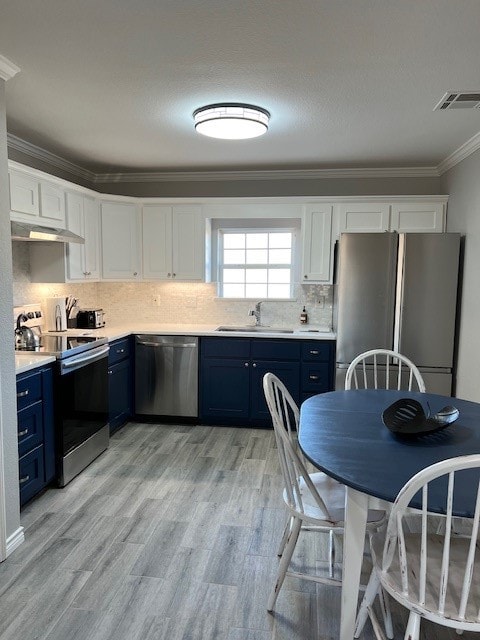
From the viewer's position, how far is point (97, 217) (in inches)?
168

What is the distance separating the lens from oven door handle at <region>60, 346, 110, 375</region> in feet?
9.83

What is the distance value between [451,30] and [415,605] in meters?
2.15

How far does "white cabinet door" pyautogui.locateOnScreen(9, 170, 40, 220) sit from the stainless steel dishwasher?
151 cm

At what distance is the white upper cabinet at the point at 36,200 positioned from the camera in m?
3.05

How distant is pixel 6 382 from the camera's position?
234cm

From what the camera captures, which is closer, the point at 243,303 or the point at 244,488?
the point at 244,488

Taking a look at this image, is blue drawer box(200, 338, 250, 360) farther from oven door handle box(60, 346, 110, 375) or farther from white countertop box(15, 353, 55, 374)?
white countertop box(15, 353, 55, 374)

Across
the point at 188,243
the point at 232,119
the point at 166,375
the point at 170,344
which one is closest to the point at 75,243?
the point at 188,243

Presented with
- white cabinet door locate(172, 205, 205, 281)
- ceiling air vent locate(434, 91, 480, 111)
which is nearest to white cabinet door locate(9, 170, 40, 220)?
white cabinet door locate(172, 205, 205, 281)

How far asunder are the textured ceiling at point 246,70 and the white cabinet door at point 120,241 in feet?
2.42

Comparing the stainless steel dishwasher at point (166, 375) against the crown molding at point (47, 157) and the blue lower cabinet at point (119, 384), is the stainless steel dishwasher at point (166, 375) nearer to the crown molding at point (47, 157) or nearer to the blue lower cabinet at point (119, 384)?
the blue lower cabinet at point (119, 384)

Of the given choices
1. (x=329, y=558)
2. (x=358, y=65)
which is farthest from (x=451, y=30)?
(x=329, y=558)

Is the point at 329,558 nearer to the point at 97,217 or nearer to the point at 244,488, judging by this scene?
the point at 244,488

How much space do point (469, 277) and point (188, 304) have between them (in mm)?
2679
